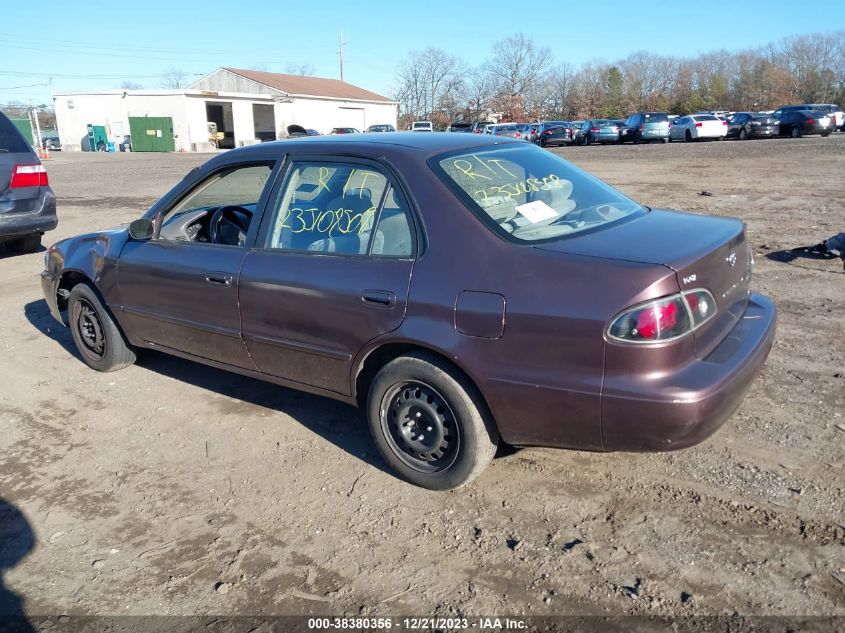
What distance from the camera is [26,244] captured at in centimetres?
1008

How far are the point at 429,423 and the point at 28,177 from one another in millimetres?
7897

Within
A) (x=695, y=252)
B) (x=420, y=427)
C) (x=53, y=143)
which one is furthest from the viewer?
(x=53, y=143)

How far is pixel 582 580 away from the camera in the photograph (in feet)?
9.07

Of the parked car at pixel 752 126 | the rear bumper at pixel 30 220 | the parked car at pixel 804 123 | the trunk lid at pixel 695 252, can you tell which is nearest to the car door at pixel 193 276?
the trunk lid at pixel 695 252

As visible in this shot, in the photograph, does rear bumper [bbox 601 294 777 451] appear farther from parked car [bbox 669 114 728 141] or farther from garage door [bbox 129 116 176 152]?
garage door [bbox 129 116 176 152]

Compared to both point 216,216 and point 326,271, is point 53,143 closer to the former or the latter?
point 216,216

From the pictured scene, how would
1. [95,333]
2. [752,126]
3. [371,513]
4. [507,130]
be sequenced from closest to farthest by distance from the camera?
[371,513]
[95,333]
[752,126]
[507,130]

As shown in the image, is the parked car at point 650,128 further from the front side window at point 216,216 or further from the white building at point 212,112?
the front side window at point 216,216

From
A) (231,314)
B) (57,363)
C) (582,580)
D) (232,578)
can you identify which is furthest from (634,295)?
(57,363)

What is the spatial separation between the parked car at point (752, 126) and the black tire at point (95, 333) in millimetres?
36953

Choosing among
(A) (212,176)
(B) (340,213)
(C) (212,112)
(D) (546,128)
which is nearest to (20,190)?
(A) (212,176)

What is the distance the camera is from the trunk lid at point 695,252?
2949mm

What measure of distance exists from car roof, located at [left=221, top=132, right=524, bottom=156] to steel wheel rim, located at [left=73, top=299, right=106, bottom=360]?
1876 mm

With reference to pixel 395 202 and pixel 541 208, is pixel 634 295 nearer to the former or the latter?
pixel 541 208
